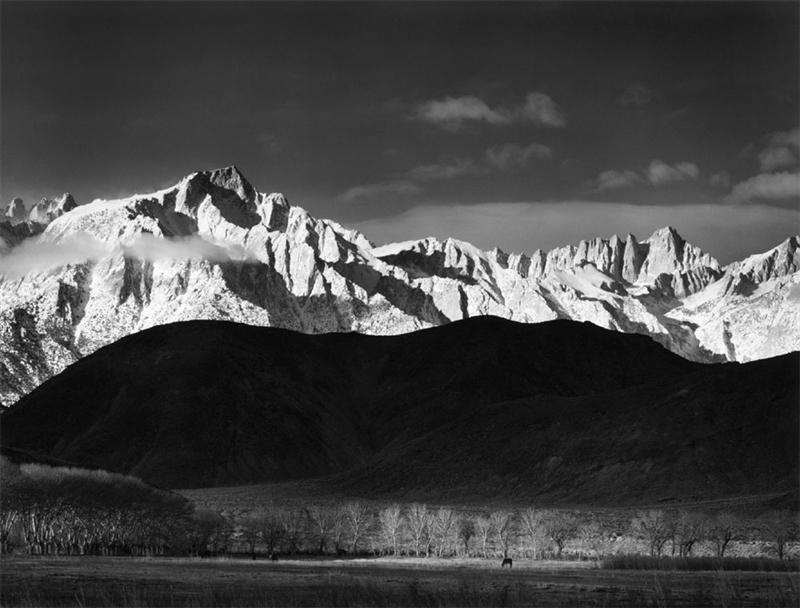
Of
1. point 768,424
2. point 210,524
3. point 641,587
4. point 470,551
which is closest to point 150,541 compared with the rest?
point 210,524

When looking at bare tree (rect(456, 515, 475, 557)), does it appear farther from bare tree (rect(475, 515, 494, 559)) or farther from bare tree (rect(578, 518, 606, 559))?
bare tree (rect(578, 518, 606, 559))

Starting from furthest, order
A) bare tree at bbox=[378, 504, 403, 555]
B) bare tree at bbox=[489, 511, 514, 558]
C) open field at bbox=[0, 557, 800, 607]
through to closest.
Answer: bare tree at bbox=[489, 511, 514, 558] < bare tree at bbox=[378, 504, 403, 555] < open field at bbox=[0, 557, 800, 607]

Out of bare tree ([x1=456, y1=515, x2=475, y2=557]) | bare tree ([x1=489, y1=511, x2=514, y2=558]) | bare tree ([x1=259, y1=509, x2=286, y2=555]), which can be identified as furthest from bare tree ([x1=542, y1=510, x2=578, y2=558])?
bare tree ([x1=259, y1=509, x2=286, y2=555])

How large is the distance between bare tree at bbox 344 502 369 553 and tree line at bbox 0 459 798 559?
0.37 metres

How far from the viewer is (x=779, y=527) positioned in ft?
423

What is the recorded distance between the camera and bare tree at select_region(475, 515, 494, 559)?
436 ft

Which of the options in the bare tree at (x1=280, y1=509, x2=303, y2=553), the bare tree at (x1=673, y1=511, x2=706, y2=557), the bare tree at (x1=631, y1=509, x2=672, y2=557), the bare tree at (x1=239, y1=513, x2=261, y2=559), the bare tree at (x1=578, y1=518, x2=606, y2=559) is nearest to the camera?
the bare tree at (x1=673, y1=511, x2=706, y2=557)

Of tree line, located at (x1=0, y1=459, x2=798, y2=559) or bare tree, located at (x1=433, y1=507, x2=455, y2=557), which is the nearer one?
tree line, located at (x1=0, y1=459, x2=798, y2=559)

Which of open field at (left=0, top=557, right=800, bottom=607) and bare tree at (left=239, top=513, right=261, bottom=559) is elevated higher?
bare tree at (left=239, top=513, right=261, bottom=559)

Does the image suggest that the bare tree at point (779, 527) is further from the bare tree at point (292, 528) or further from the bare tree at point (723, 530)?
the bare tree at point (292, 528)

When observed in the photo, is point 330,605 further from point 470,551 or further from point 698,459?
point 698,459

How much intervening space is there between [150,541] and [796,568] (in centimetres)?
6134

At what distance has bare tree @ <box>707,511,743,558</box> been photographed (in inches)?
4759

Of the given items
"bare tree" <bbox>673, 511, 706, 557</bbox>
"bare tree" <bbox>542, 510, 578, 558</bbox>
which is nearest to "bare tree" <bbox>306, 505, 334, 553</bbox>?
"bare tree" <bbox>542, 510, 578, 558</bbox>
